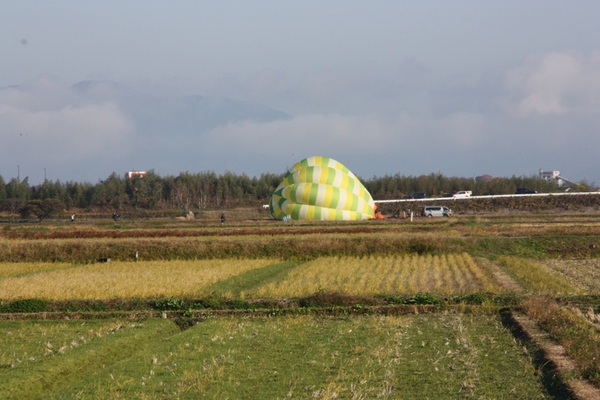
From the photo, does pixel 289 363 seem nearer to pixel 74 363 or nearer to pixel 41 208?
pixel 74 363

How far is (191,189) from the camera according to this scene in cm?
9881

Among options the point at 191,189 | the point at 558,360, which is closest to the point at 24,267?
the point at 558,360

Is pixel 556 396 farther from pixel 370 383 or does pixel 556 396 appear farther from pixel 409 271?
pixel 409 271

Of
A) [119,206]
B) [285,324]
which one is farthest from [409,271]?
[119,206]

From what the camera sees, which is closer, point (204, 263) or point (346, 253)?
point (204, 263)

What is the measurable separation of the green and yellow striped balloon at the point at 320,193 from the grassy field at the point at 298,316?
1571 cm

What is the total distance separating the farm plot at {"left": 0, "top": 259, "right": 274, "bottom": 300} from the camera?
841 inches

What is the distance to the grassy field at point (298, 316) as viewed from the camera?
36.2 feet

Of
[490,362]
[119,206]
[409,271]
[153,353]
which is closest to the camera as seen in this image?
[490,362]

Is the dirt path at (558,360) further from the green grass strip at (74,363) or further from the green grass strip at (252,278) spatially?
the green grass strip at (252,278)

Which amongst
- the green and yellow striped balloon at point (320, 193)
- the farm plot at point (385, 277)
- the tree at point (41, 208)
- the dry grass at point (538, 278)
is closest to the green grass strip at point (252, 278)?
the farm plot at point (385, 277)

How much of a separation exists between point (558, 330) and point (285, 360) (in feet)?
17.4

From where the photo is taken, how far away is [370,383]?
10.8 meters

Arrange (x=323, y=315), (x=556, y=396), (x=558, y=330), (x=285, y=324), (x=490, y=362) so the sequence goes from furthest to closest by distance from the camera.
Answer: (x=323, y=315), (x=285, y=324), (x=558, y=330), (x=490, y=362), (x=556, y=396)
